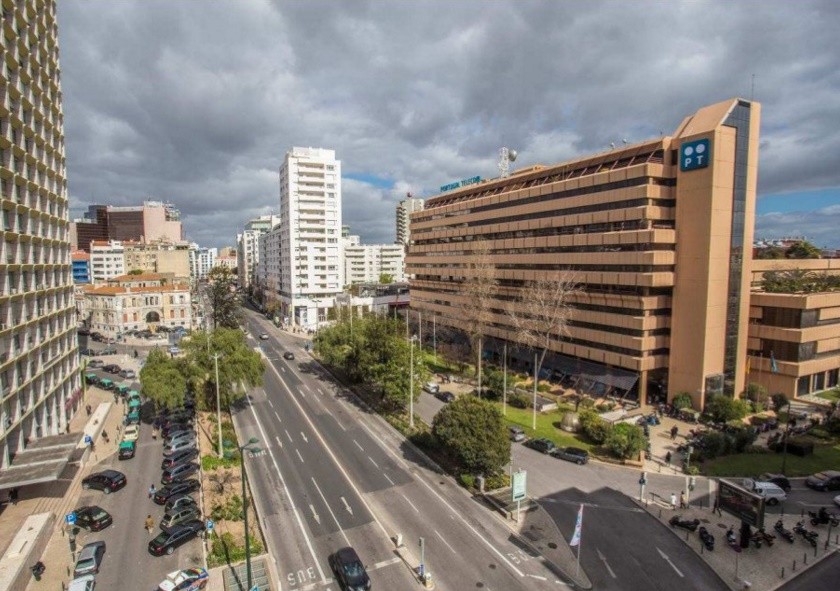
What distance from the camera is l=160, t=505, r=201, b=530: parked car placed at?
3055 cm

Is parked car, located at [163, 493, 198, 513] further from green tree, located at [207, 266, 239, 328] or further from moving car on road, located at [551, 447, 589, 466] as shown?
green tree, located at [207, 266, 239, 328]

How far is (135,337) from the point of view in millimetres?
101688

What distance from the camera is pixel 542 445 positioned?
143 ft

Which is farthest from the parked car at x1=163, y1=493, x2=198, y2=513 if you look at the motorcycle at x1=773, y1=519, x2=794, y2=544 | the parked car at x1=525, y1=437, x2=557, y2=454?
the motorcycle at x1=773, y1=519, x2=794, y2=544

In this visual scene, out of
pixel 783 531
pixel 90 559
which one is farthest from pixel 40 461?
pixel 783 531

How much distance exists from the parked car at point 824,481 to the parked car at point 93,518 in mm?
53362

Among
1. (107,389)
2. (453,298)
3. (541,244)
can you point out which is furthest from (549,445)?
(107,389)

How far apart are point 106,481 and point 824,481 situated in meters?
57.2

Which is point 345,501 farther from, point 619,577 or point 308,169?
point 308,169

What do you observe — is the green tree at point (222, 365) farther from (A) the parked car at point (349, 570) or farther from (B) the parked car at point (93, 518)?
(A) the parked car at point (349, 570)

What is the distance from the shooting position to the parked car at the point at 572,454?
41250 mm

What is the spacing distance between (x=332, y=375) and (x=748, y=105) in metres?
64.7

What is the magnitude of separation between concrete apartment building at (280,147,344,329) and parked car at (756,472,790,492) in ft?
323

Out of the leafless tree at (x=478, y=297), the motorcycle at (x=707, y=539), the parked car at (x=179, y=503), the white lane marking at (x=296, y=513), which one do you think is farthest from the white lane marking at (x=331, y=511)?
the leafless tree at (x=478, y=297)
